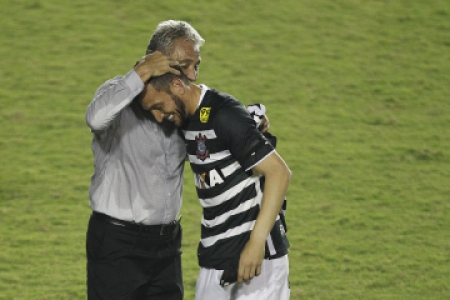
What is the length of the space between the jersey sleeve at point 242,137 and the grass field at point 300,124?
1.98 meters

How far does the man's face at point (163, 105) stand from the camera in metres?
2.49

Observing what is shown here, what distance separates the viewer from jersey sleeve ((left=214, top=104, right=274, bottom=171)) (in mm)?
2434

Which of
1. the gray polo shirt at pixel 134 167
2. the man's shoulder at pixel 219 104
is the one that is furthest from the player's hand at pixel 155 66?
the gray polo shirt at pixel 134 167

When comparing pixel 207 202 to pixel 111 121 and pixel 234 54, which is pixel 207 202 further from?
pixel 234 54

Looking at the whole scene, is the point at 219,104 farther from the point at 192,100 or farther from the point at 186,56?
the point at 186,56

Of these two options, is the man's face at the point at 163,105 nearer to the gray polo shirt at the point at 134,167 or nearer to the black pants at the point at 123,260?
the gray polo shirt at the point at 134,167

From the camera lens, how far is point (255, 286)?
262 cm

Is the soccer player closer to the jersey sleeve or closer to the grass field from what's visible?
the jersey sleeve

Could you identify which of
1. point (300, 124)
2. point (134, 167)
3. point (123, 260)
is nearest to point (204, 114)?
point (134, 167)

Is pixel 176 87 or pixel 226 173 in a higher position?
pixel 176 87

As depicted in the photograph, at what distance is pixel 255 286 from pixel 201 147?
0.53m

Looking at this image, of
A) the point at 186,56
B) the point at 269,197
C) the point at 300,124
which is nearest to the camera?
the point at 269,197

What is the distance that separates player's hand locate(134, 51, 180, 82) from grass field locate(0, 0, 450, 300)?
207cm

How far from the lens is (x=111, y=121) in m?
2.54
